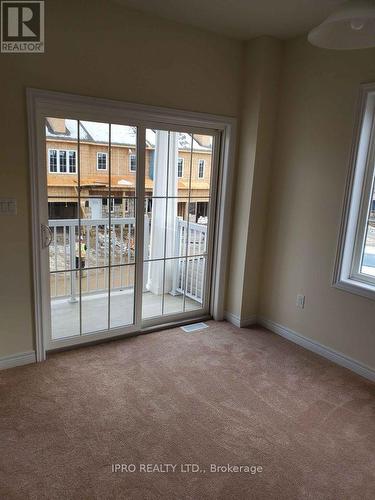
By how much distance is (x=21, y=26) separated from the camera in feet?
7.76

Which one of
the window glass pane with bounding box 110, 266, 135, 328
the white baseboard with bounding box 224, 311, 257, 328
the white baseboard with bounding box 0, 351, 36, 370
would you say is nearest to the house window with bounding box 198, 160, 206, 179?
the window glass pane with bounding box 110, 266, 135, 328

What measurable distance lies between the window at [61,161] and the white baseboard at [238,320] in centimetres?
206

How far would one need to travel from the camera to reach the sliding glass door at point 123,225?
9.18ft

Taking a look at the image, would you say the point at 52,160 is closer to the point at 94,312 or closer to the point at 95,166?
the point at 95,166

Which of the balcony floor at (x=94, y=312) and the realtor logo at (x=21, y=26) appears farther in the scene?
the balcony floor at (x=94, y=312)

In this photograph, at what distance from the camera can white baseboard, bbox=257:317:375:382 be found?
9.39 feet

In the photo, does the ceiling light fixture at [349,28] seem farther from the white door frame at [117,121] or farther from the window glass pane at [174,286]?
the window glass pane at [174,286]

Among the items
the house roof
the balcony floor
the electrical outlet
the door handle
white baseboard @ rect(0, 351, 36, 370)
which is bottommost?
white baseboard @ rect(0, 351, 36, 370)

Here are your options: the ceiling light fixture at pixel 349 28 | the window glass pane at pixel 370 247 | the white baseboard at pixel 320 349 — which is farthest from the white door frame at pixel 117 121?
the ceiling light fixture at pixel 349 28

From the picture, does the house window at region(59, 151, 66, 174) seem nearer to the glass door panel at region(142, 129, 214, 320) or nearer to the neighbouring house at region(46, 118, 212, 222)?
the neighbouring house at region(46, 118, 212, 222)

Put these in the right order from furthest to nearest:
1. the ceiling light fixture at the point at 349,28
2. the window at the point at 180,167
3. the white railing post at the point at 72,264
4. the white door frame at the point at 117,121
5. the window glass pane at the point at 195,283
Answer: the window glass pane at the point at 195,283, the window at the point at 180,167, the white railing post at the point at 72,264, the white door frame at the point at 117,121, the ceiling light fixture at the point at 349,28

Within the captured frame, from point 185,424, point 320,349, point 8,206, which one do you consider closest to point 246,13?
point 8,206

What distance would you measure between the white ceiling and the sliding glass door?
82cm

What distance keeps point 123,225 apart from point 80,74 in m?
1.17
